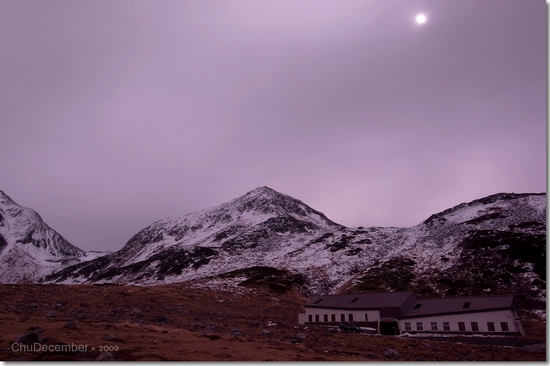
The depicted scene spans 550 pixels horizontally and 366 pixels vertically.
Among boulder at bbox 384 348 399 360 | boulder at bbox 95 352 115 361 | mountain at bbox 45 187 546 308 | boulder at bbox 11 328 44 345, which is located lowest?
mountain at bbox 45 187 546 308

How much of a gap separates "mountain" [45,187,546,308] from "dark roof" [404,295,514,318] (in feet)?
72.0

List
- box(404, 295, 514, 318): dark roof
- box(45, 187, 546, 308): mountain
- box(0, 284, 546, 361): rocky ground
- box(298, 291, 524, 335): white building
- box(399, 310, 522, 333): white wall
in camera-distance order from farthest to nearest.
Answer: box(45, 187, 546, 308): mountain → box(404, 295, 514, 318): dark roof → box(298, 291, 524, 335): white building → box(399, 310, 522, 333): white wall → box(0, 284, 546, 361): rocky ground

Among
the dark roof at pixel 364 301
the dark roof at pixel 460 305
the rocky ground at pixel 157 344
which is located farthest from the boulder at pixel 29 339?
the dark roof at pixel 460 305

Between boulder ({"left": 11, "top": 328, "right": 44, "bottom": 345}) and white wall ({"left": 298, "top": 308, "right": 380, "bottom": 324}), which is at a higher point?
boulder ({"left": 11, "top": 328, "right": 44, "bottom": 345})

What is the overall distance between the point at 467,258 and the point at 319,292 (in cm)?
3560

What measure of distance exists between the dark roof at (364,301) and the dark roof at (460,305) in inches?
78.6

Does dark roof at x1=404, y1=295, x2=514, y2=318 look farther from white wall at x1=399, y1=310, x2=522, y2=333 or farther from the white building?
white wall at x1=399, y1=310, x2=522, y2=333

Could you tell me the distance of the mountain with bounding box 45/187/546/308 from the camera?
75.6 meters

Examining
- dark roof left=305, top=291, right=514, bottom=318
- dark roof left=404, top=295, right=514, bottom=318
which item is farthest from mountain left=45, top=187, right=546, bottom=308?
Answer: dark roof left=305, top=291, right=514, bottom=318

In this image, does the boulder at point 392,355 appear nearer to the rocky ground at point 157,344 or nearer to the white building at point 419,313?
the rocky ground at point 157,344

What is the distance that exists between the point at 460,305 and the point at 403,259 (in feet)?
187

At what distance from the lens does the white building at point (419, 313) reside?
41.1 meters

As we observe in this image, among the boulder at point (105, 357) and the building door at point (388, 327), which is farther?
the building door at point (388, 327)

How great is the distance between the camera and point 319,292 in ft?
287
